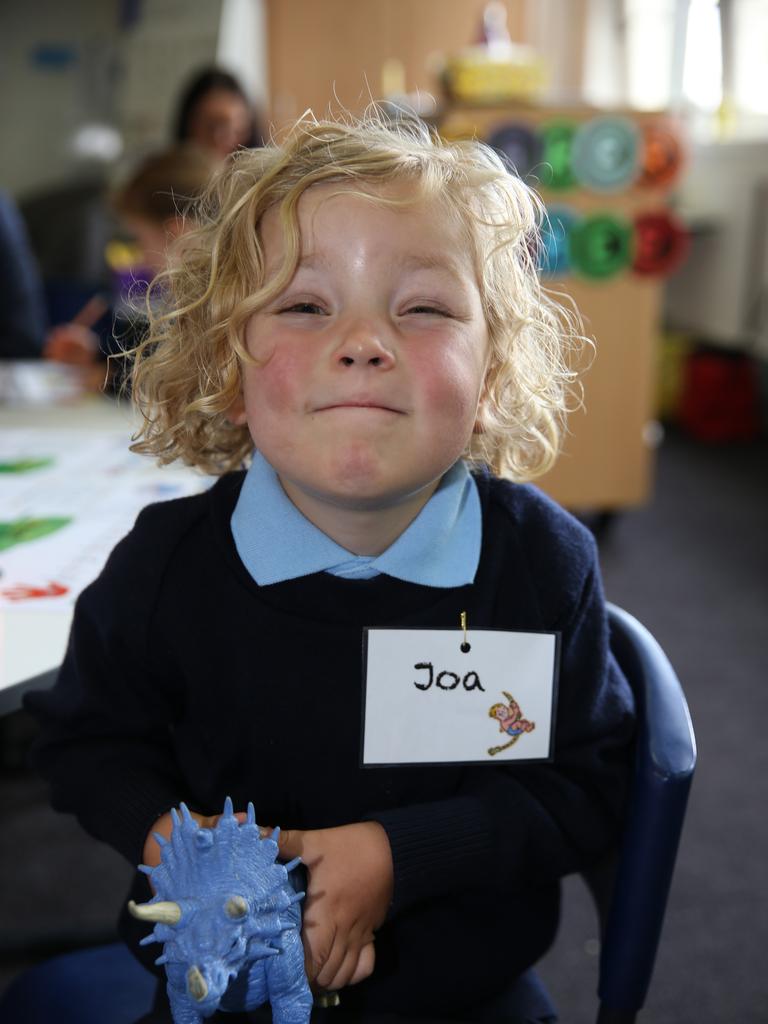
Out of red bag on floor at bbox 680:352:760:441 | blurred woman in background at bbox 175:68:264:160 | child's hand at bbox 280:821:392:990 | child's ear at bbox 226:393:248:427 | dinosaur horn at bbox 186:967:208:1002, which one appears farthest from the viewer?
red bag on floor at bbox 680:352:760:441

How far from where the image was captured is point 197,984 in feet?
1.65

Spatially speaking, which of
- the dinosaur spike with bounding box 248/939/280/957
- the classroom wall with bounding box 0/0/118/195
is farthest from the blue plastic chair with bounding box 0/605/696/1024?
the classroom wall with bounding box 0/0/118/195

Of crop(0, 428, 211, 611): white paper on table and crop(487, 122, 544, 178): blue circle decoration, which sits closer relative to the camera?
crop(0, 428, 211, 611): white paper on table

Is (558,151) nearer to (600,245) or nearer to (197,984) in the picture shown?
(600,245)

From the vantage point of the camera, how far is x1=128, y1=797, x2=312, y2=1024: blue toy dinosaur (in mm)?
519

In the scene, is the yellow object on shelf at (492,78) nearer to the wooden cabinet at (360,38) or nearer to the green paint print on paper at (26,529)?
the green paint print on paper at (26,529)

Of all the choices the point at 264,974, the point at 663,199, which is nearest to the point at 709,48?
the point at 663,199

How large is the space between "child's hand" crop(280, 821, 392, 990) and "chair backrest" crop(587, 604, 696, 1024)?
A: 180mm

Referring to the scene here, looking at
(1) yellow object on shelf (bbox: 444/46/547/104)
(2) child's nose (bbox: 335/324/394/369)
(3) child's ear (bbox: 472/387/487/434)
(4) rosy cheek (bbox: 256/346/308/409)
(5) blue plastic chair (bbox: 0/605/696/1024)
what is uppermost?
(1) yellow object on shelf (bbox: 444/46/547/104)

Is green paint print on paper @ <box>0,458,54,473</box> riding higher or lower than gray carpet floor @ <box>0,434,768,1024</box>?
higher

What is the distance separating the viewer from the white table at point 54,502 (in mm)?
847

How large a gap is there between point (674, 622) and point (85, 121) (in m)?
4.44

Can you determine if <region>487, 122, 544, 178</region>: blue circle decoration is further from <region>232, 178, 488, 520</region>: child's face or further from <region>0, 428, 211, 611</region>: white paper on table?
<region>232, 178, 488, 520</region>: child's face

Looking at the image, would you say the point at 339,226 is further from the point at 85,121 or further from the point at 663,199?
the point at 85,121
